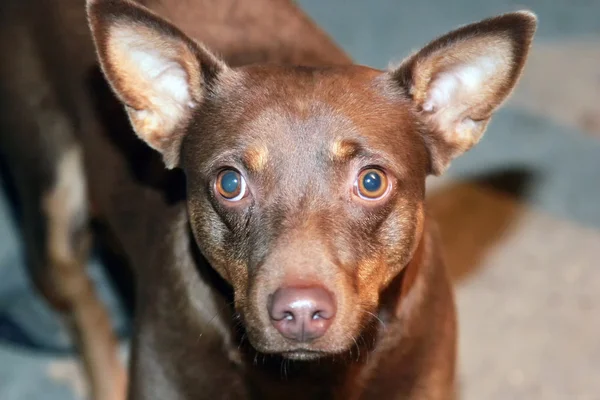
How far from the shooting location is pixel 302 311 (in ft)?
6.21

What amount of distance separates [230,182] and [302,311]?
0.39 m

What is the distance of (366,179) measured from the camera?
82.7 inches

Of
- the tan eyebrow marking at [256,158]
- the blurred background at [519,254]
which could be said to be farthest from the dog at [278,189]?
the blurred background at [519,254]

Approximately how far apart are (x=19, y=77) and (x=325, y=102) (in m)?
1.38

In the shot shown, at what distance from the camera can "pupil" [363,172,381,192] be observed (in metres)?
2.10

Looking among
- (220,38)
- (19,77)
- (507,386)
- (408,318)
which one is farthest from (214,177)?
(507,386)

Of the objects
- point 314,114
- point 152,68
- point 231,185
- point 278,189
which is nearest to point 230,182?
point 231,185

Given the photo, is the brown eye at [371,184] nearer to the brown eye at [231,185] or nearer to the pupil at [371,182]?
the pupil at [371,182]

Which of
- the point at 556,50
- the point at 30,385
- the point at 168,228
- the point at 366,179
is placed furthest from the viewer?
the point at 556,50

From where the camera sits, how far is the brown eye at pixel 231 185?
2.13 meters

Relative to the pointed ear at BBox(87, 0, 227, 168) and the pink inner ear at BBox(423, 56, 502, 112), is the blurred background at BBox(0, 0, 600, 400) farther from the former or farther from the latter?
the pointed ear at BBox(87, 0, 227, 168)

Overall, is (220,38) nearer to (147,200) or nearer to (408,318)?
(147,200)

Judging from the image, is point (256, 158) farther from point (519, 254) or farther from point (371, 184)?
point (519, 254)

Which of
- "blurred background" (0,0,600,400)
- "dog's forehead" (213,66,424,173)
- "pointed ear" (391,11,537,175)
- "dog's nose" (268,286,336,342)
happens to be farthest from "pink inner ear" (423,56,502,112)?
"blurred background" (0,0,600,400)
